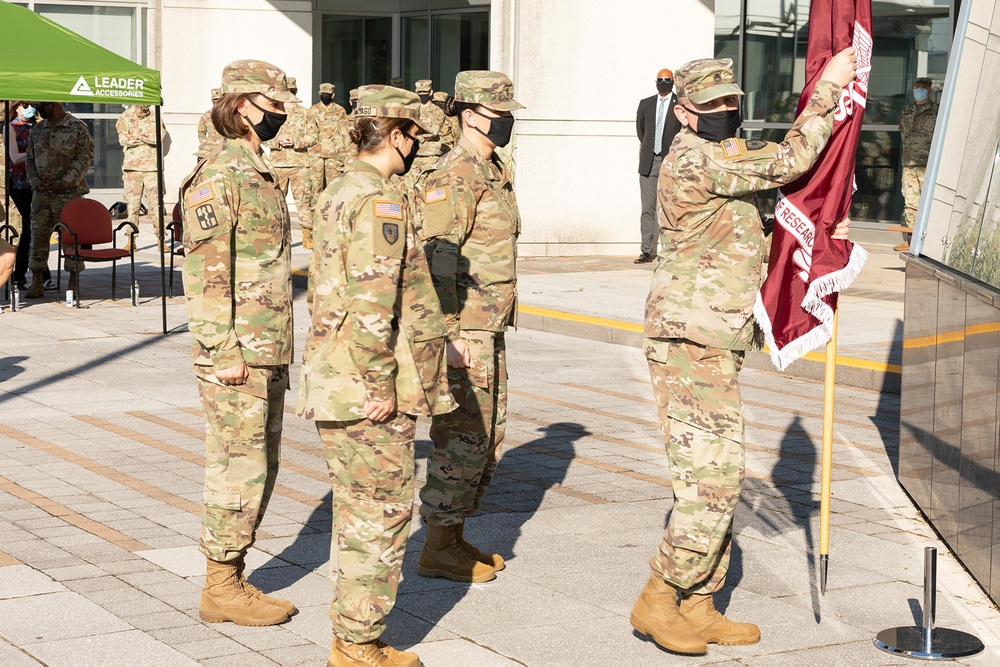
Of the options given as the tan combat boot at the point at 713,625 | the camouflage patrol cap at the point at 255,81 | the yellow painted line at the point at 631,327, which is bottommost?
the tan combat boot at the point at 713,625

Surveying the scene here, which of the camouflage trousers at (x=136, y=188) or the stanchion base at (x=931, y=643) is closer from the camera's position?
the stanchion base at (x=931, y=643)

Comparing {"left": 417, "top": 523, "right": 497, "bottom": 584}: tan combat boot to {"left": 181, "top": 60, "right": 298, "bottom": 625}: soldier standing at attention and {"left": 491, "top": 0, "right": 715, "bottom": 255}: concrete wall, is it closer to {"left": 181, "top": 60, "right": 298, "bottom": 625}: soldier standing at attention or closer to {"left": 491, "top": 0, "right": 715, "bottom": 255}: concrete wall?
{"left": 181, "top": 60, "right": 298, "bottom": 625}: soldier standing at attention

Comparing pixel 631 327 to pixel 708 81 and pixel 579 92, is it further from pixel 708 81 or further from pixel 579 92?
pixel 708 81

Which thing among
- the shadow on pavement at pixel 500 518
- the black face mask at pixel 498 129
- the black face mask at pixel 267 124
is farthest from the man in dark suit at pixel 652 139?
the black face mask at pixel 267 124

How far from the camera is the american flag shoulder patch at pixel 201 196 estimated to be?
17.7 ft

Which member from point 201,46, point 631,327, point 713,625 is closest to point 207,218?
Answer: point 713,625

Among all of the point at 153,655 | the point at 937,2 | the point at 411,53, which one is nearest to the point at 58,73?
the point at 153,655

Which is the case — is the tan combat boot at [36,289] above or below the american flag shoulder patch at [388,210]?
below

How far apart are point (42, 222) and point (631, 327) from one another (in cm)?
685

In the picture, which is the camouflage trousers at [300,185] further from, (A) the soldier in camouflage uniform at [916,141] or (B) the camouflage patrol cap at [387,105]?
(B) the camouflage patrol cap at [387,105]

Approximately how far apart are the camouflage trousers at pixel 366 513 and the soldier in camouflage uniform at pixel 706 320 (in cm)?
106

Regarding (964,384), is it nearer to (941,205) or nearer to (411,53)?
(941,205)

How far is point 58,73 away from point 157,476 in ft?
20.5

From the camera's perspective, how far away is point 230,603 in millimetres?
5473
